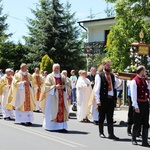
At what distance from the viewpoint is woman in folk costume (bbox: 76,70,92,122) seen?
14766 mm

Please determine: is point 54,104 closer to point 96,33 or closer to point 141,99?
point 141,99

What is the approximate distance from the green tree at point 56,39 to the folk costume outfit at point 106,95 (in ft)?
80.8

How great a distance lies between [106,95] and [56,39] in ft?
83.1

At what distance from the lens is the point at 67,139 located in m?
10.6

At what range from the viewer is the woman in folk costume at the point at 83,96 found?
48.4 ft

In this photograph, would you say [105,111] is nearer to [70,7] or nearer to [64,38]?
[64,38]

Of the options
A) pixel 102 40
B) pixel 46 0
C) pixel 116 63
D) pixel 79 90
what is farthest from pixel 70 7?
pixel 79 90

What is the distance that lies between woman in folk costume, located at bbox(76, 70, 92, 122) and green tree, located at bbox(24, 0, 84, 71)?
20.4m

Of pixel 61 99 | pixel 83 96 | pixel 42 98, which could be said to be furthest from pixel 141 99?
pixel 83 96

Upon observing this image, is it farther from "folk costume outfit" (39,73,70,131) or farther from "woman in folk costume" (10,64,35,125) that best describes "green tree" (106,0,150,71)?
"folk costume outfit" (39,73,70,131)

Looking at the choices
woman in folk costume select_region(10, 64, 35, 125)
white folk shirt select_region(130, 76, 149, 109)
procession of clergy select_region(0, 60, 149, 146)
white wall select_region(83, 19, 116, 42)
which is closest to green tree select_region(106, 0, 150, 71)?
procession of clergy select_region(0, 60, 149, 146)

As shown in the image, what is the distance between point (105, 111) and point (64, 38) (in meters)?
25.9

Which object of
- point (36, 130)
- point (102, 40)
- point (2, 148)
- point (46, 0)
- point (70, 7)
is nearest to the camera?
point (2, 148)

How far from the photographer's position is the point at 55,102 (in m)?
12.3
